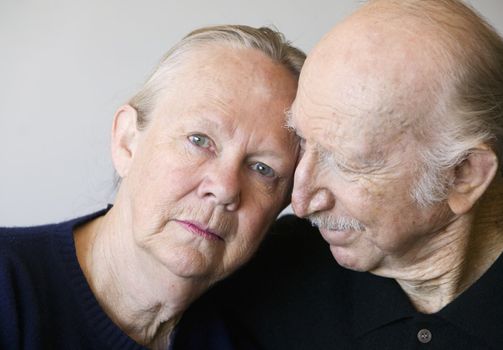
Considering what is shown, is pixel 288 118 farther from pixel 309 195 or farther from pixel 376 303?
pixel 376 303

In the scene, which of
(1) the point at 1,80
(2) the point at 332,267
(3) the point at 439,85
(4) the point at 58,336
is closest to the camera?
(3) the point at 439,85

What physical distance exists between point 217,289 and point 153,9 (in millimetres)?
1095

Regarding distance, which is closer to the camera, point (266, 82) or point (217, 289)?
point (266, 82)

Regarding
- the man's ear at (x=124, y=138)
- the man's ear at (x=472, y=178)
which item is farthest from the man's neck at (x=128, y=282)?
the man's ear at (x=472, y=178)

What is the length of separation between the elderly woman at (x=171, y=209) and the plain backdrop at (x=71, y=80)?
2.34 feet

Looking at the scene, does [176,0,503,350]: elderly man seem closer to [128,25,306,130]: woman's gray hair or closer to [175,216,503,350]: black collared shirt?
[175,216,503,350]: black collared shirt

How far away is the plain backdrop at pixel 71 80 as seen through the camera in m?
2.63

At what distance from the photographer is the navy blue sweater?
178 cm

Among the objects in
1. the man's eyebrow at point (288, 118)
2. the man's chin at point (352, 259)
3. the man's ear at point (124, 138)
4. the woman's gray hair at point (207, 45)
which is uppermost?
the woman's gray hair at point (207, 45)

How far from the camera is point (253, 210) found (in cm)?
192

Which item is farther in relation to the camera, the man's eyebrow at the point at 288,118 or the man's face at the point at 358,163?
the man's eyebrow at the point at 288,118

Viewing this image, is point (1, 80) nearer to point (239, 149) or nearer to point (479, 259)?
point (239, 149)

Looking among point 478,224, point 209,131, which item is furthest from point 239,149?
point 478,224

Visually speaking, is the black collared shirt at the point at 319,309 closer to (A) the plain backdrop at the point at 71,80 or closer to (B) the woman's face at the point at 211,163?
(B) the woman's face at the point at 211,163
